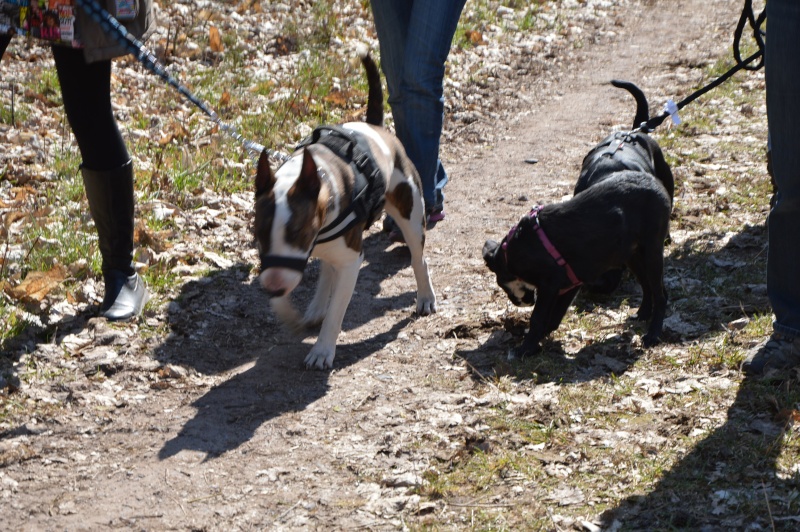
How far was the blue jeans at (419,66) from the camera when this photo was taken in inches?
210

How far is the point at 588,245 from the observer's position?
4.29 metres

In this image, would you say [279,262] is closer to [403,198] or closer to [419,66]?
[403,198]

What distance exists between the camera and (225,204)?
20.3 ft

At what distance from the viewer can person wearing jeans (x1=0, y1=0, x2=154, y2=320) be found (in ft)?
13.6

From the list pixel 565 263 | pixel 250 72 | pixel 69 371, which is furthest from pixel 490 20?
pixel 69 371

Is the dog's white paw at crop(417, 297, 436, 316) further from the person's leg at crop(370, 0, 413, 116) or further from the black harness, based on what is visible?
the person's leg at crop(370, 0, 413, 116)

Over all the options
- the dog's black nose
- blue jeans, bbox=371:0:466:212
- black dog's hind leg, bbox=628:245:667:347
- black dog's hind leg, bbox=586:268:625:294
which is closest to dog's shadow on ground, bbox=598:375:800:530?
black dog's hind leg, bbox=628:245:667:347

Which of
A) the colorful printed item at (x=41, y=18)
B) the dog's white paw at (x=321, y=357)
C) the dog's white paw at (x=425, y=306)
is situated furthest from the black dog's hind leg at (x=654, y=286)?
the colorful printed item at (x=41, y=18)

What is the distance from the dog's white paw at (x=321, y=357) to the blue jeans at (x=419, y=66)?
1692mm

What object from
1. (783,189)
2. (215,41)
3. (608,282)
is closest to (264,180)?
(608,282)

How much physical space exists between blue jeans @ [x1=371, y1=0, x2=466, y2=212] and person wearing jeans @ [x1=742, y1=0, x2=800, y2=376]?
2215 millimetres

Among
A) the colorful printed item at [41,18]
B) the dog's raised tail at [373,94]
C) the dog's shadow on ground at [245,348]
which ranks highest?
the colorful printed item at [41,18]

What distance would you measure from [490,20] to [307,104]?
347 cm

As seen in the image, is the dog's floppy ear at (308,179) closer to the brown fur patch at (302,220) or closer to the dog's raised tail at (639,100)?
the brown fur patch at (302,220)
